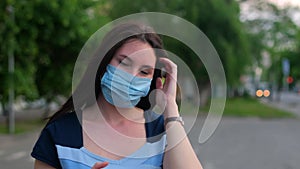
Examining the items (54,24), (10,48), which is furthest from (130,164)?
(54,24)

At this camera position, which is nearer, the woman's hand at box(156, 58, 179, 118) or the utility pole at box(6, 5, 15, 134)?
the woman's hand at box(156, 58, 179, 118)

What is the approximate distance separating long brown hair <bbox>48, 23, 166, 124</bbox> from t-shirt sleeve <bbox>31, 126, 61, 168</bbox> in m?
0.10

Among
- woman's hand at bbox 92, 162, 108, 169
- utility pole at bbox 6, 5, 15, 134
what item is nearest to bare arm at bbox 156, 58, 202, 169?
woman's hand at bbox 92, 162, 108, 169

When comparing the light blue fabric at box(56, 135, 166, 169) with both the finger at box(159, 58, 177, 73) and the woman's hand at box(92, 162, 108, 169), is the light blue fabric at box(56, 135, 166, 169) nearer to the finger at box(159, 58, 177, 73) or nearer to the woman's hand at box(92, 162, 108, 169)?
the woman's hand at box(92, 162, 108, 169)

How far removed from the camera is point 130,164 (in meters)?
1.69

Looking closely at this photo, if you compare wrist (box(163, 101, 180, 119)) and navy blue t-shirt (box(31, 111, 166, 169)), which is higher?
wrist (box(163, 101, 180, 119))

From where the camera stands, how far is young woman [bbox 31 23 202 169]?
1663 mm

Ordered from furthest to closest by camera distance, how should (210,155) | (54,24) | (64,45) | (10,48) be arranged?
(64,45), (54,24), (10,48), (210,155)

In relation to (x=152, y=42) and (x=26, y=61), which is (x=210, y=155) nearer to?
(x=26, y=61)

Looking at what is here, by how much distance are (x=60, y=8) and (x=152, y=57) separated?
1165 centimetres

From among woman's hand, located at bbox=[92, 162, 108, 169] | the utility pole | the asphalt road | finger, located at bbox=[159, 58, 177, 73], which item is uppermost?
the utility pole

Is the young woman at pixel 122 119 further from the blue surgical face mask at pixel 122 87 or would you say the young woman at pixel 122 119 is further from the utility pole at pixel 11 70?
the utility pole at pixel 11 70

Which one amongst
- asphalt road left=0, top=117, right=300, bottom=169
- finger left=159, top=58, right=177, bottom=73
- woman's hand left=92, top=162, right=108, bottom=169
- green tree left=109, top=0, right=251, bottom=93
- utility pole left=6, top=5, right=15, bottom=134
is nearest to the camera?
woman's hand left=92, top=162, right=108, bottom=169

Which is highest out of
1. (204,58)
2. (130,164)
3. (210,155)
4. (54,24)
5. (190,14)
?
(190,14)
